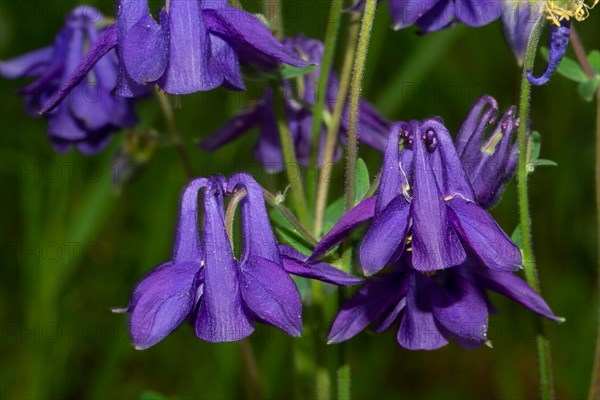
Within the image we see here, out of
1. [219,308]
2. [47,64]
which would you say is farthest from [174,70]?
[47,64]

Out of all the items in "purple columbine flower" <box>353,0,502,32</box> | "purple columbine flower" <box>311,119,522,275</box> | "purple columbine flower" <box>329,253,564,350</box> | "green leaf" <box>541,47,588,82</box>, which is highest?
"purple columbine flower" <box>353,0,502,32</box>

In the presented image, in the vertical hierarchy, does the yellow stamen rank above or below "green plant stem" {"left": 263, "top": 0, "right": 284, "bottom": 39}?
above

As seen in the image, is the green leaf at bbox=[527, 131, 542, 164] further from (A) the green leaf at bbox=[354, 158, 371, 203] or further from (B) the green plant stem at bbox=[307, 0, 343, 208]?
(B) the green plant stem at bbox=[307, 0, 343, 208]

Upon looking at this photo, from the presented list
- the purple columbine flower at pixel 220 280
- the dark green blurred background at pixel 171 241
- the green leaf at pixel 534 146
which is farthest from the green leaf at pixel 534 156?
the dark green blurred background at pixel 171 241

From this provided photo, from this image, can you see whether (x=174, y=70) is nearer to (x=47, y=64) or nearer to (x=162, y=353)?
(x=47, y=64)

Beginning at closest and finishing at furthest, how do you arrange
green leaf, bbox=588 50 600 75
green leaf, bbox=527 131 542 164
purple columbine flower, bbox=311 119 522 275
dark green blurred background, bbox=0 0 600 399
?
purple columbine flower, bbox=311 119 522 275, green leaf, bbox=527 131 542 164, green leaf, bbox=588 50 600 75, dark green blurred background, bbox=0 0 600 399

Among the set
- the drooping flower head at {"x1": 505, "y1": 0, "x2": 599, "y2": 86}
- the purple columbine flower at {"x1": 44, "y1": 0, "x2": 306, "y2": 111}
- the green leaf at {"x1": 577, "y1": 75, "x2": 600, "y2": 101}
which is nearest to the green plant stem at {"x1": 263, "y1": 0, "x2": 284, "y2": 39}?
the purple columbine flower at {"x1": 44, "y1": 0, "x2": 306, "y2": 111}

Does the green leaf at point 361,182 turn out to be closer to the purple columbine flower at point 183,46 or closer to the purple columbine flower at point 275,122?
the purple columbine flower at point 183,46
